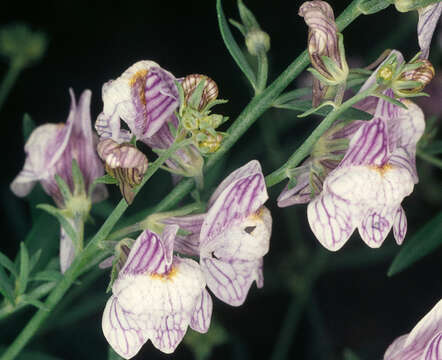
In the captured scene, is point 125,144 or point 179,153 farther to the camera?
point 179,153

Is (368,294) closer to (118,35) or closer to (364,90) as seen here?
(118,35)

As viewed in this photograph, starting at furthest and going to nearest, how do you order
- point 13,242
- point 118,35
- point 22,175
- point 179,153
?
point 118,35 → point 13,242 → point 22,175 → point 179,153

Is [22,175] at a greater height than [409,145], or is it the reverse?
[22,175]

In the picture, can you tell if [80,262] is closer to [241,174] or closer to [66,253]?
[66,253]

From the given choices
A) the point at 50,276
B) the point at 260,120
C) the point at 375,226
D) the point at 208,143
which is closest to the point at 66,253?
the point at 50,276

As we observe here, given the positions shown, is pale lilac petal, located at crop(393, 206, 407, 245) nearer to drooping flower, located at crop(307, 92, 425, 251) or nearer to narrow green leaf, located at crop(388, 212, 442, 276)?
drooping flower, located at crop(307, 92, 425, 251)

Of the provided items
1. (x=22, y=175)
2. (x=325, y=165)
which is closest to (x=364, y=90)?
(x=325, y=165)
